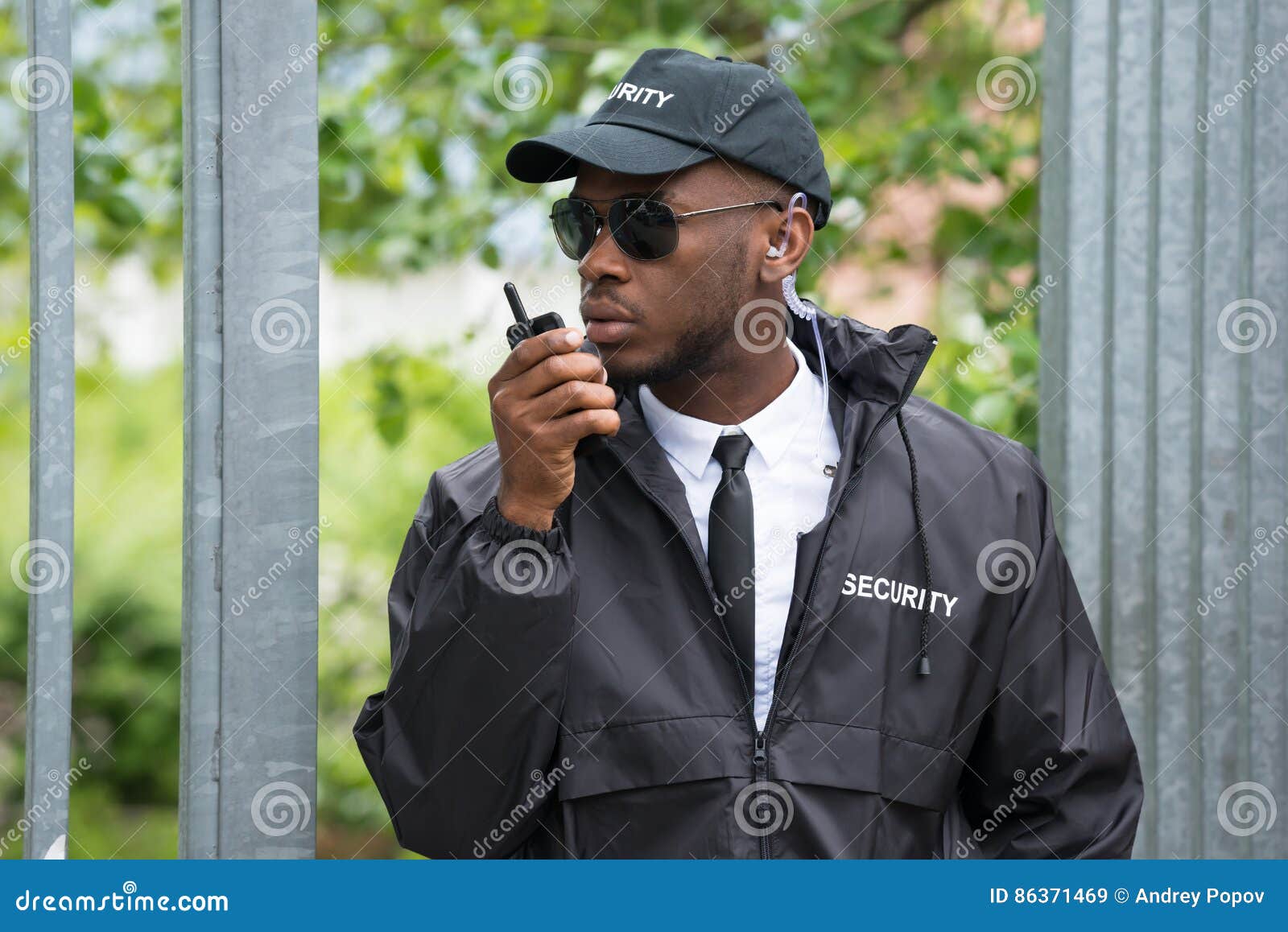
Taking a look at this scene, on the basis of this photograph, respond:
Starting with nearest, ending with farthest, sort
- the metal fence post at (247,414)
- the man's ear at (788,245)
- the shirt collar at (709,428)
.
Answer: the metal fence post at (247,414), the shirt collar at (709,428), the man's ear at (788,245)

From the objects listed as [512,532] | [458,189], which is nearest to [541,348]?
[512,532]

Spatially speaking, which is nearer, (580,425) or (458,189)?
(580,425)

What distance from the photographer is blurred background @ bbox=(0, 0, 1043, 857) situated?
13.5ft

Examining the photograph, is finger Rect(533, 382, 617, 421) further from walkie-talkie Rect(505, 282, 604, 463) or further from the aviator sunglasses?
the aviator sunglasses

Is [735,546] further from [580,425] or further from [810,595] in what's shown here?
[580,425]

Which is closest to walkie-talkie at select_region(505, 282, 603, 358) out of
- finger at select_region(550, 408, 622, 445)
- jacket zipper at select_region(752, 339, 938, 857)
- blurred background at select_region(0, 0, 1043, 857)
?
finger at select_region(550, 408, 622, 445)

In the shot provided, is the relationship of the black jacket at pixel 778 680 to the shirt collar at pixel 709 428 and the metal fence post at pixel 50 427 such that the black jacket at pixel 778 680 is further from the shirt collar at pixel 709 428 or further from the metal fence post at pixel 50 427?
the metal fence post at pixel 50 427

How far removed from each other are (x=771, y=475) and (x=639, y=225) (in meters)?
0.48

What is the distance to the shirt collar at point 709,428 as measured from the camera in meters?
2.38

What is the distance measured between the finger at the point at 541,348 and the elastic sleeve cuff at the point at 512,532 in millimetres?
214

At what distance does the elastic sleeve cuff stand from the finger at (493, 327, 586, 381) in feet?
0.70

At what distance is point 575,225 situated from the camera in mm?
2355

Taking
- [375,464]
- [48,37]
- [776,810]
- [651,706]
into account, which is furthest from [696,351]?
[375,464]

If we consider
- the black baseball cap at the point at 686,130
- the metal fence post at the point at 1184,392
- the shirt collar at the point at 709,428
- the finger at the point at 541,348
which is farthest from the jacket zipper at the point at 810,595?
the metal fence post at the point at 1184,392
